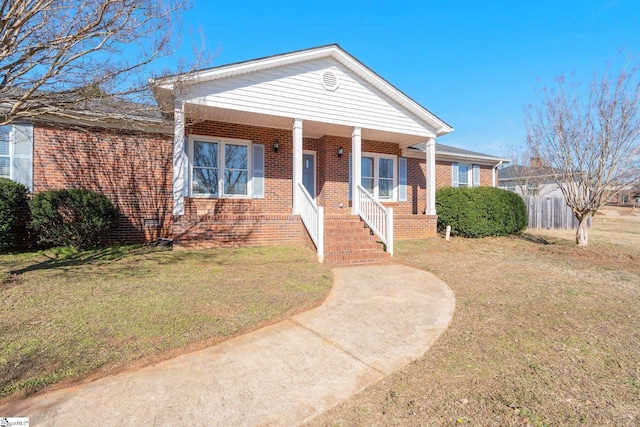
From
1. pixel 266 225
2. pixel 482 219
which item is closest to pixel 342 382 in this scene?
pixel 266 225

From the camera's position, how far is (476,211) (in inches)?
434

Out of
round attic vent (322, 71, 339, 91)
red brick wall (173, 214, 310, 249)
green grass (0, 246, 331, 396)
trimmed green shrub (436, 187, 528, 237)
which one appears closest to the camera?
green grass (0, 246, 331, 396)

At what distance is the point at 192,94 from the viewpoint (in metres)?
7.91

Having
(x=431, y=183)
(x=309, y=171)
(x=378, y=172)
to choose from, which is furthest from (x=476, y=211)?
(x=309, y=171)

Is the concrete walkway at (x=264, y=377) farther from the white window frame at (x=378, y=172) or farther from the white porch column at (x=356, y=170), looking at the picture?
the white window frame at (x=378, y=172)

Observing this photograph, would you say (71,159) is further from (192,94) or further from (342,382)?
(342,382)

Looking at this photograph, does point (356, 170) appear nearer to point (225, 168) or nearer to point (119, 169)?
point (225, 168)

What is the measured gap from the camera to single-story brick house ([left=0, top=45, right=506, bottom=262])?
310 inches

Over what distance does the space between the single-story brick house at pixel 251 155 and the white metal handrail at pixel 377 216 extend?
0.12ft

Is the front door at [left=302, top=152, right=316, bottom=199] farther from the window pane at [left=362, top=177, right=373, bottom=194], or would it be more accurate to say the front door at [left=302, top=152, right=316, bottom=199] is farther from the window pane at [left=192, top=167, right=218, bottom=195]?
the window pane at [left=192, top=167, right=218, bottom=195]

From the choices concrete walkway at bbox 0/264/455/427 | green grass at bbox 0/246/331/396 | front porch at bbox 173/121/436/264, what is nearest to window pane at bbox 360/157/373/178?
front porch at bbox 173/121/436/264

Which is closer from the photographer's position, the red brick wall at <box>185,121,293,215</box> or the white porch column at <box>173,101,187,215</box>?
the white porch column at <box>173,101,187,215</box>

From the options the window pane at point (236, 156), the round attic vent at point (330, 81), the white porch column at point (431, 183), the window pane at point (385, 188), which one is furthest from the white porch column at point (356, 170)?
the window pane at point (236, 156)

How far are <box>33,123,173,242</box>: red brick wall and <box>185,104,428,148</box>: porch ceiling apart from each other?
1.78 metres
